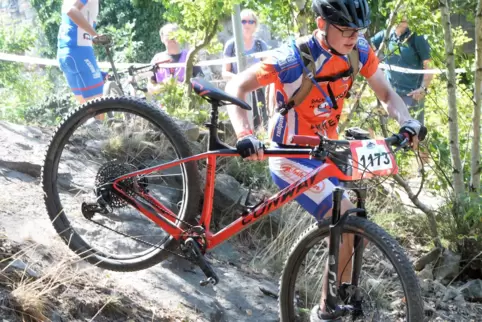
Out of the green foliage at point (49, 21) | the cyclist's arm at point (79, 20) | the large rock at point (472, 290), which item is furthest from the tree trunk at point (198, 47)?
the green foliage at point (49, 21)

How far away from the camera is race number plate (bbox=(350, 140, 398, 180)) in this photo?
3.08 meters

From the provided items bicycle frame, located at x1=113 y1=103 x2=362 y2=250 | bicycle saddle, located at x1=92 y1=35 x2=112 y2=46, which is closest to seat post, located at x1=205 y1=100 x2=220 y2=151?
bicycle frame, located at x1=113 y1=103 x2=362 y2=250

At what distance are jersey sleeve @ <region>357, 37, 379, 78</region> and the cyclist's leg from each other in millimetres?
596

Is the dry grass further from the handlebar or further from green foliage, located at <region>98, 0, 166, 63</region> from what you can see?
green foliage, located at <region>98, 0, 166, 63</region>

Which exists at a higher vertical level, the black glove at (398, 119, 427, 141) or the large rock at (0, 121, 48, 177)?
the black glove at (398, 119, 427, 141)

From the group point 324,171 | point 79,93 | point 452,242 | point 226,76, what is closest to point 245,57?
point 226,76

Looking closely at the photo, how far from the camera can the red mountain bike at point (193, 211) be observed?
3180 mm

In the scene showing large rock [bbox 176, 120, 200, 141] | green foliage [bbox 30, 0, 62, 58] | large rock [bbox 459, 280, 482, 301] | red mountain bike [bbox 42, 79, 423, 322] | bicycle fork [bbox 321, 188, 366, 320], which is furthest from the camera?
green foliage [bbox 30, 0, 62, 58]

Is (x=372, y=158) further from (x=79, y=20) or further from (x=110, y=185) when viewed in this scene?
(x=79, y=20)

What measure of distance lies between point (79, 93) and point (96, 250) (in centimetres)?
301

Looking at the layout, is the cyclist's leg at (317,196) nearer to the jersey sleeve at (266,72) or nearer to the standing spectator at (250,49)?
the jersey sleeve at (266,72)

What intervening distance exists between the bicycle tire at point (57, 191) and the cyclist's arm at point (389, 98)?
1.09 meters

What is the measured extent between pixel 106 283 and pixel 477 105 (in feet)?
10.7

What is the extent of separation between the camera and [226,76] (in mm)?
7809
